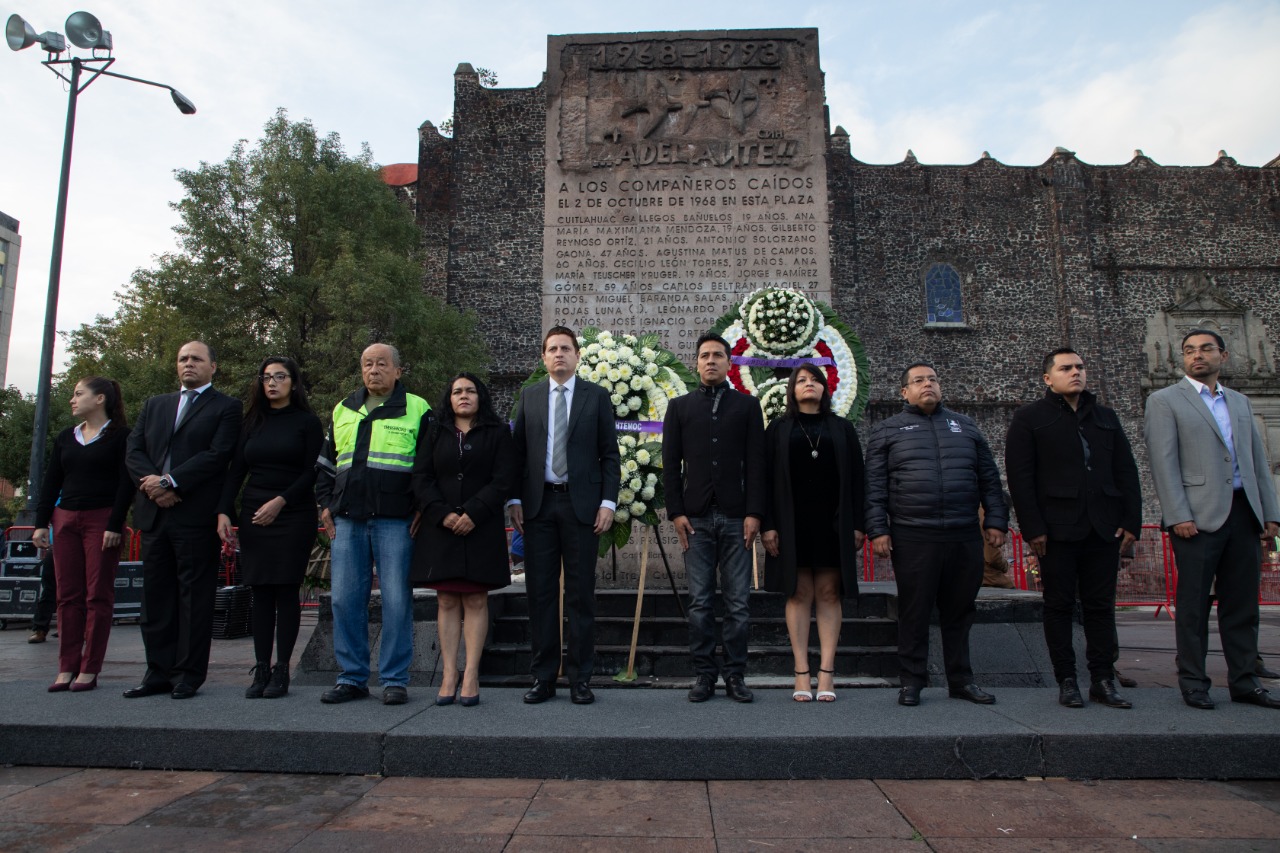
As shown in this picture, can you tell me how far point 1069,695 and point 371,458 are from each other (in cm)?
357

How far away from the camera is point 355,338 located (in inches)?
730

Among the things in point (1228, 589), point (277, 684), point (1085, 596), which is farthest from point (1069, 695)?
point (277, 684)

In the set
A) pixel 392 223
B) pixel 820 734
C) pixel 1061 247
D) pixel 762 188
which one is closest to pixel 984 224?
pixel 1061 247

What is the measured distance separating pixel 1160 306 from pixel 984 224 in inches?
258

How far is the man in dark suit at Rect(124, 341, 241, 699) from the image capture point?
14.0ft

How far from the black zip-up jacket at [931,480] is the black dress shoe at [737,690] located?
3.26ft

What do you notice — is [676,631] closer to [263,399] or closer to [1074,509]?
[1074,509]

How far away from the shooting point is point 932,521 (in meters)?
4.22

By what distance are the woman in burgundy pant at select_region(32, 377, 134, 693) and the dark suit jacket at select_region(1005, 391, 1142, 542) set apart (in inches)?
184

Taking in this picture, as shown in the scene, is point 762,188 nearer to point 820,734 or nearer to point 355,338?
point 820,734

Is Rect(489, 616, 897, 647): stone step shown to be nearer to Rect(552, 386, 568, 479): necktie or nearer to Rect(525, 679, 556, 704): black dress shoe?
Rect(525, 679, 556, 704): black dress shoe

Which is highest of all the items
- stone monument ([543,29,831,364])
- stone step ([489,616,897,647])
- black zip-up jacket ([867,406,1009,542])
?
stone monument ([543,29,831,364])

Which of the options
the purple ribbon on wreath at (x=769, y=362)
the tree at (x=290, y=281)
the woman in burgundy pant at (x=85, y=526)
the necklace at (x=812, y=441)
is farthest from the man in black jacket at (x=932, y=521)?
the tree at (x=290, y=281)

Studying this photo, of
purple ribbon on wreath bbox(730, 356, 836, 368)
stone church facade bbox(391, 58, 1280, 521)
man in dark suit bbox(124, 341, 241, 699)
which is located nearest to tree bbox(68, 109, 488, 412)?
stone church facade bbox(391, 58, 1280, 521)
